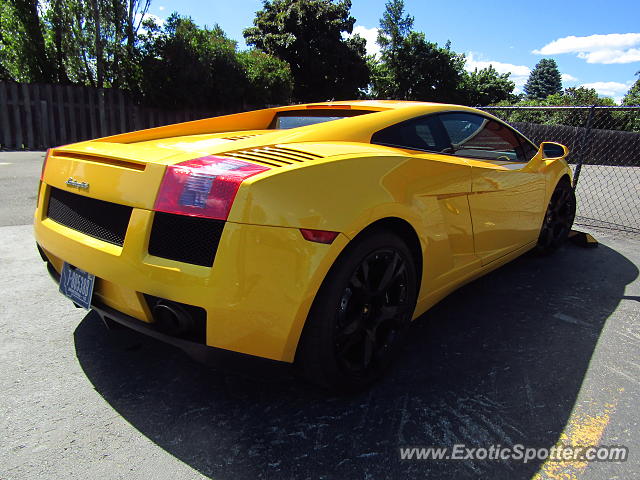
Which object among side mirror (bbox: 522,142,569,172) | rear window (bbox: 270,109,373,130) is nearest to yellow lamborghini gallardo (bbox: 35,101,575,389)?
rear window (bbox: 270,109,373,130)

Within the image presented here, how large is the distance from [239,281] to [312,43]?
25.6m

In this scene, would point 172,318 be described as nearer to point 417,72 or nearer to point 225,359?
point 225,359

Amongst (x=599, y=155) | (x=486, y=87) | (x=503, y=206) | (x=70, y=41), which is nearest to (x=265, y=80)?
(x=70, y=41)

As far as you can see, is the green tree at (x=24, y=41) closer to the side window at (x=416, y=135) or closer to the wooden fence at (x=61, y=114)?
the wooden fence at (x=61, y=114)

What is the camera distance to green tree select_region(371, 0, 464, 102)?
3838cm

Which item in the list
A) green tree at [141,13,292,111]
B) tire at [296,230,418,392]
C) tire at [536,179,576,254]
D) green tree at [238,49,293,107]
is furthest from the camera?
green tree at [238,49,293,107]

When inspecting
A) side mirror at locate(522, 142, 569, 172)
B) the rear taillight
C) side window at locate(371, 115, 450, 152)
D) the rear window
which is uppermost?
the rear window

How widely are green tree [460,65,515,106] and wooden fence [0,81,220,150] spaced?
34.6m

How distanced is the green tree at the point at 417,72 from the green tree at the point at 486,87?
1823 millimetres

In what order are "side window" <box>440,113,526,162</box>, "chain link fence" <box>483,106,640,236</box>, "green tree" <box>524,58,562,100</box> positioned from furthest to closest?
"green tree" <box>524,58,562,100</box>
"chain link fence" <box>483,106,640,236</box>
"side window" <box>440,113,526,162</box>

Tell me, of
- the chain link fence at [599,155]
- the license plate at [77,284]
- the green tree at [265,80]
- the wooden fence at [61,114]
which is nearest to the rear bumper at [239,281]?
the license plate at [77,284]

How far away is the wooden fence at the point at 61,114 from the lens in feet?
39.6

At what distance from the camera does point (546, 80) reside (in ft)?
287

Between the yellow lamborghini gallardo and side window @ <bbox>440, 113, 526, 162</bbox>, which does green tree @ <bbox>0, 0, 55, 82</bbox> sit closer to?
the yellow lamborghini gallardo
